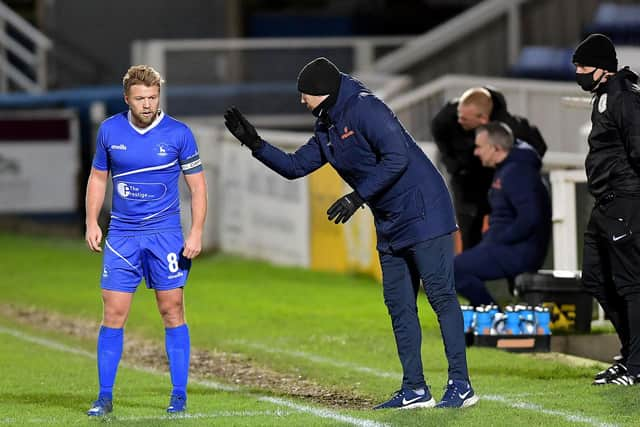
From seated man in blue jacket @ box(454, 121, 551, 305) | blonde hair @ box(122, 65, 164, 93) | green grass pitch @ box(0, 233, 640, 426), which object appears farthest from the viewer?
seated man in blue jacket @ box(454, 121, 551, 305)

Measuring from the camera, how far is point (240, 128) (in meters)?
9.52

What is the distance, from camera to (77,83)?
2958cm

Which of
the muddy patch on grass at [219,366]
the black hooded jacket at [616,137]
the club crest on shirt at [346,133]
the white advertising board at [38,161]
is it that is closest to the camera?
the club crest on shirt at [346,133]

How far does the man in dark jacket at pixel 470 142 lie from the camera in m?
13.3

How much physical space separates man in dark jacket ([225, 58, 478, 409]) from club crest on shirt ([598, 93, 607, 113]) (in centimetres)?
123

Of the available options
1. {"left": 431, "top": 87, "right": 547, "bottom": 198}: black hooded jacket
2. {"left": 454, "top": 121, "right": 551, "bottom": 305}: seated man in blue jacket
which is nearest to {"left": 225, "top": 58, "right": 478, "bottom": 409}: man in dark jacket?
{"left": 454, "top": 121, "right": 551, "bottom": 305}: seated man in blue jacket

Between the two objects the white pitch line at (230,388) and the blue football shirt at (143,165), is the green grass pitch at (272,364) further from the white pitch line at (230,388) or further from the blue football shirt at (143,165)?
the blue football shirt at (143,165)

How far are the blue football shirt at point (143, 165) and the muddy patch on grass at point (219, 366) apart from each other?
160cm

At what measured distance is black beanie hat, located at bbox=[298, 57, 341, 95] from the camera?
923cm

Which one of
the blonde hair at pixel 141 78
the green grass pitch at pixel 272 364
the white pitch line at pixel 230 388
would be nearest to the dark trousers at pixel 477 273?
the green grass pitch at pixel 272 364

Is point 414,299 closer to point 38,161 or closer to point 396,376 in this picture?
point 396,376

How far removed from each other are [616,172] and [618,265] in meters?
0.57

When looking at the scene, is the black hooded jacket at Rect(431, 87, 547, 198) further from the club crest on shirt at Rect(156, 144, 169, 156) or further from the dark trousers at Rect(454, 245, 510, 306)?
the club crest on shirt at Rect(156, 144, 169, 156)

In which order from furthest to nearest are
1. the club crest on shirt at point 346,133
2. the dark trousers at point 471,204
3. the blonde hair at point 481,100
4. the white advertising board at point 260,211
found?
the white advertising board at point 260,211 → the dark trousers at point 471,204 → the blonde hair at point 481,100 → the club crest on shirt at point 346,133
